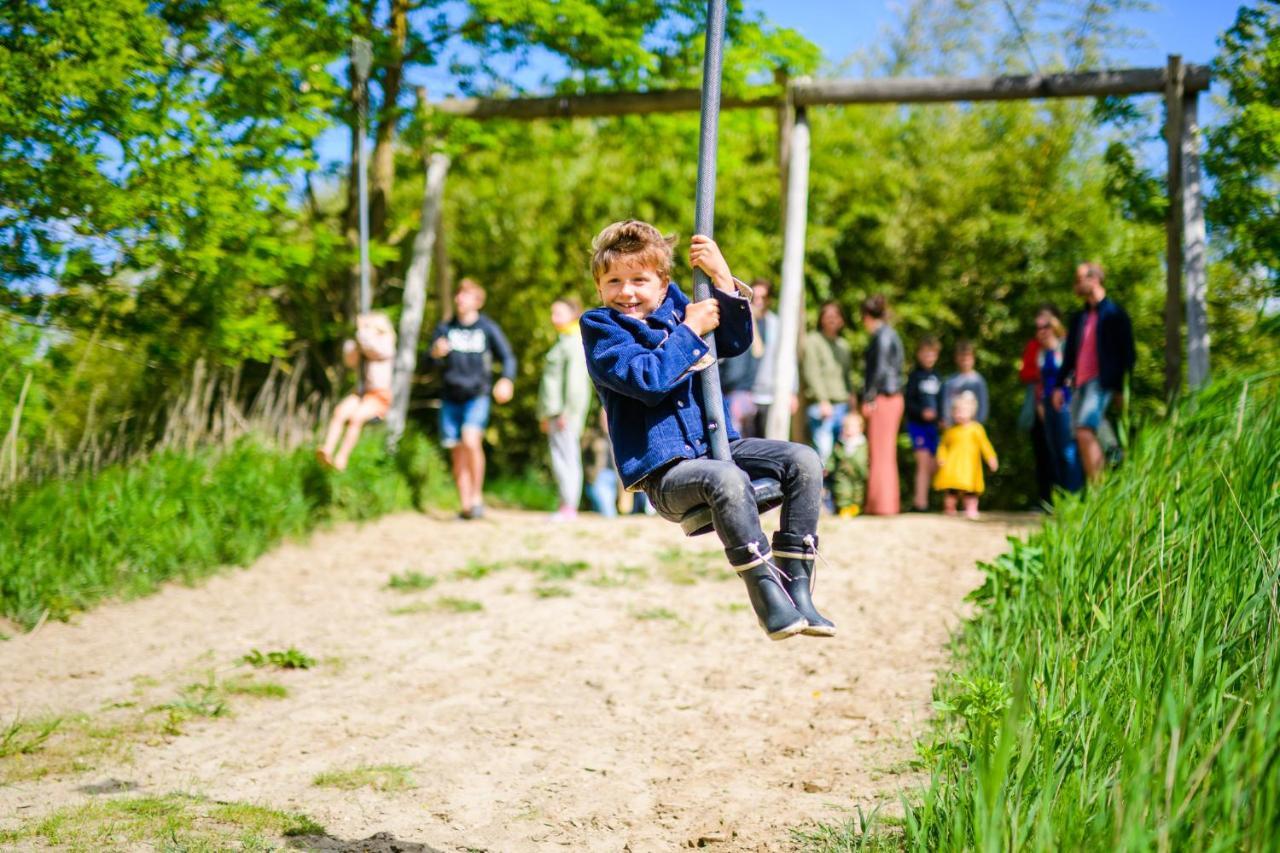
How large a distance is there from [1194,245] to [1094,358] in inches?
60.3

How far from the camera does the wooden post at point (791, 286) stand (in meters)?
9.05

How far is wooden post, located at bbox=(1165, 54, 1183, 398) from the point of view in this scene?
863cm

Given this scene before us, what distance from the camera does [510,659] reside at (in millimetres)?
6086

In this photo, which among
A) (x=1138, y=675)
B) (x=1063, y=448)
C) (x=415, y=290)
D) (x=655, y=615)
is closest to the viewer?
(x=1138, y=675)

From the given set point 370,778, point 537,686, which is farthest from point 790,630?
point 537,686

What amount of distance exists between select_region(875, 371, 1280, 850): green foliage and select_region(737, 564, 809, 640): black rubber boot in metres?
0.58

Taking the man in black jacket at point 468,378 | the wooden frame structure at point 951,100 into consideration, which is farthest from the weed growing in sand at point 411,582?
the wooden frame structure at point 951,100

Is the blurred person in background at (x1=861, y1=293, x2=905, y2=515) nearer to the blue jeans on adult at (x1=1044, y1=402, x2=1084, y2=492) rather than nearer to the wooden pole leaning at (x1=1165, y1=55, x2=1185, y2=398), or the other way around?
the blue jeans on adult at (x1=1044, y1=402, x2=1084, y2=492)

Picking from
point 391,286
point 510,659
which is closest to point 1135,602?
point 510,659

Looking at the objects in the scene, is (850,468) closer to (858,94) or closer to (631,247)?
(858,94)

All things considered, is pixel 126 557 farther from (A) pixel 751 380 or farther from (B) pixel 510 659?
(A) pixel 751 380

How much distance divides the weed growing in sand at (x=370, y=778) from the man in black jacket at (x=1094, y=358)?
5023 mm

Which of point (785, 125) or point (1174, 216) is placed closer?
point (1174, 216)

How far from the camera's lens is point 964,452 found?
30.4 feet
